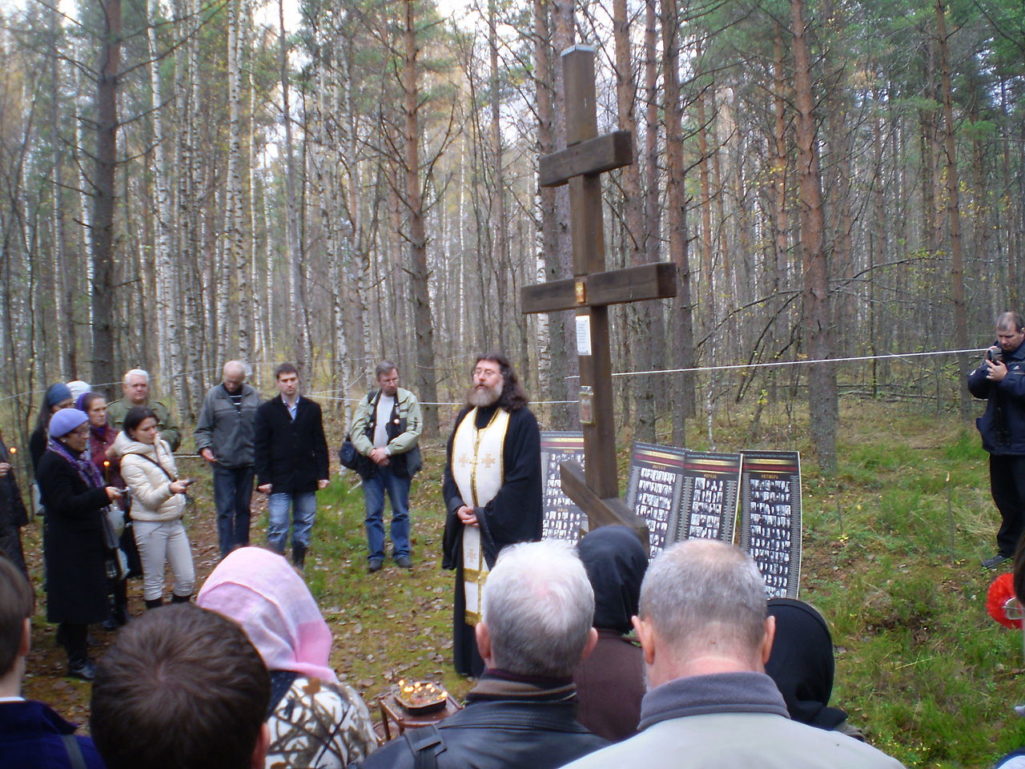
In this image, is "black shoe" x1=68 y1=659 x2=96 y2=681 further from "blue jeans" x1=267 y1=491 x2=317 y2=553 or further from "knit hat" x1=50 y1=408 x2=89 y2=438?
"blue jeans" x1=267 y1=491 x2=317 y2=553

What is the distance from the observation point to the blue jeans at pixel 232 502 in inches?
273

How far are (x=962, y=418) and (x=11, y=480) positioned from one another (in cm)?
1228

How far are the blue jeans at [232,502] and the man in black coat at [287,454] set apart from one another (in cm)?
30

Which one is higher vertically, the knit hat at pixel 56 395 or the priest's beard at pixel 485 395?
the knit hat at pixel 56 395

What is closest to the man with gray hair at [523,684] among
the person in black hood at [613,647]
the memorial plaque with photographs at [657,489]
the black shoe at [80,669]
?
the person in black hood at [613,647]

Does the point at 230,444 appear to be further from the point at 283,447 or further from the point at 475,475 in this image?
the point at 475,475

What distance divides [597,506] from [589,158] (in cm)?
194

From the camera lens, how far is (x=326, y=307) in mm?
34094

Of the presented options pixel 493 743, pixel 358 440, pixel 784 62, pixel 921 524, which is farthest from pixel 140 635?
pixel 784 62

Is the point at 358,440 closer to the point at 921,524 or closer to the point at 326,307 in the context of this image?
the point at 921,524

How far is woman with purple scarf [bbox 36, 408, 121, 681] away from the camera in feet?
16.2

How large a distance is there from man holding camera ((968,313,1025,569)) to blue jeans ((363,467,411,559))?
4.68 m

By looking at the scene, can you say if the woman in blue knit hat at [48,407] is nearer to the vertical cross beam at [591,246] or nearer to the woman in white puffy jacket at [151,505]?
the woman in white puffy jacket at [151,505]

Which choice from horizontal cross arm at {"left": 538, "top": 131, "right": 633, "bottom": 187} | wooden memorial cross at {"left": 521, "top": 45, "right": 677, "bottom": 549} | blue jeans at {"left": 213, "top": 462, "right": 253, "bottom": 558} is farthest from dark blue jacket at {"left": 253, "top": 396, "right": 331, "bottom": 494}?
horizontal cross arm at {"left": 538, "top": 131, "right": 633, "bottom": 187}
